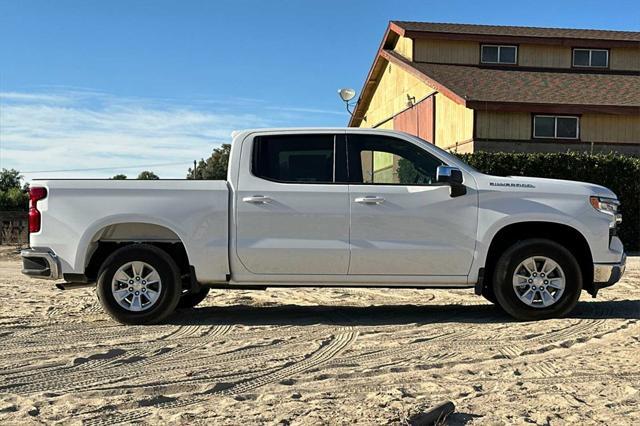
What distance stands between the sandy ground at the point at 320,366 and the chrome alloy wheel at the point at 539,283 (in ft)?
0.91

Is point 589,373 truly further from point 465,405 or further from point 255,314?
point 255,314

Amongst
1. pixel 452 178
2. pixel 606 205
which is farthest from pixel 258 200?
pixel 606 205

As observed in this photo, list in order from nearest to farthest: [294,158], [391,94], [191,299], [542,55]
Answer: [294,158], [191,299], [542,55], [391,94]

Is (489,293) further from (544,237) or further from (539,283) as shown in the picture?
(544,237)

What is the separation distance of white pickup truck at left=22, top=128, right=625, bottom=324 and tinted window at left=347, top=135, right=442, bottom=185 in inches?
1.5

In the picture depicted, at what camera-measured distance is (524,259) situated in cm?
657

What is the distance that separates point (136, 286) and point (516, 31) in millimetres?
22333

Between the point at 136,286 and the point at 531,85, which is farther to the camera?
the point at 531,85

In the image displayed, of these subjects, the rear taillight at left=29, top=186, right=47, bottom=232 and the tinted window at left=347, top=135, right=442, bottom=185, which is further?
the tinted window at left=347, top=135, right=442, bottom=185

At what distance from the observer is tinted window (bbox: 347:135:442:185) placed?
666cm

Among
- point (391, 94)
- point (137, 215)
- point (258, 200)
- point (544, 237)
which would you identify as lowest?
point (544, 237)

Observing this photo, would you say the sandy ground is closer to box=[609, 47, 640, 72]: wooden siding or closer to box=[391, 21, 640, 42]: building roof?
box=[391, 21, 640, 42]: building roof

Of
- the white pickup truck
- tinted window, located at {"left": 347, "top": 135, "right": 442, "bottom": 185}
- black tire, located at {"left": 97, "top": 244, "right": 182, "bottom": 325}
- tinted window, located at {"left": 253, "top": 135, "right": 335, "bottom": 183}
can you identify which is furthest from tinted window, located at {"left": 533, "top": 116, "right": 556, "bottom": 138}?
black tire, located at {"left": 97, "top": 244, "right": 182, "bottom": 325}

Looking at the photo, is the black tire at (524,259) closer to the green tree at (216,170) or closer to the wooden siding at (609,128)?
the green tree at (216,170)
